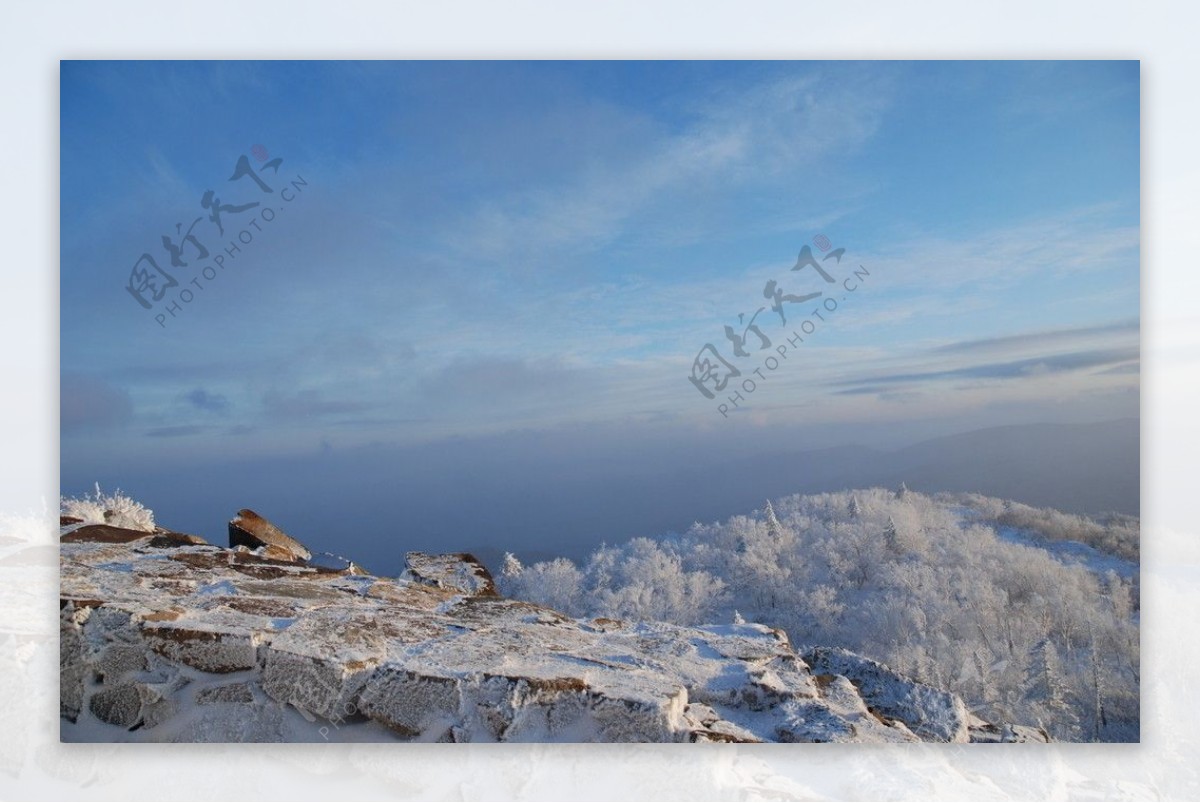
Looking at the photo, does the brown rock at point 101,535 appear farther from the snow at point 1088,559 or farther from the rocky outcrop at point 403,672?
the snow at point 1088,559

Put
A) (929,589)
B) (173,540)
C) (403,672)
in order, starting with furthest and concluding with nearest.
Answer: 1. (173,540)
2. (929,589)
3. (403,672)

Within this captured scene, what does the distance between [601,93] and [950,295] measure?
5.93 ft

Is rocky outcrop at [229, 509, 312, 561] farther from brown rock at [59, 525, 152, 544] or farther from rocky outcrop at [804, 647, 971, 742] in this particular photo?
rocky outcrop at [804, 647, 971, 742]

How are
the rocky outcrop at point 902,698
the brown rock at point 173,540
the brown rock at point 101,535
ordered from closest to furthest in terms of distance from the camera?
1. the rocky outcrop at point 902,698
2. the brown rock at point 101,535
3. the brown rock at point 173,540

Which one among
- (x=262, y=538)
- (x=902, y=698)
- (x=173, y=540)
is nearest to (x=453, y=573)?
(x=262, y=538)

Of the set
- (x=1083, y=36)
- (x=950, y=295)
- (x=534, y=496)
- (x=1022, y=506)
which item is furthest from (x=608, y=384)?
(x=1083, y=36)

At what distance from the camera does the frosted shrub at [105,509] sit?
4.02 metres

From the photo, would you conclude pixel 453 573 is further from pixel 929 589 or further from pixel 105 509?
pixel 929 589

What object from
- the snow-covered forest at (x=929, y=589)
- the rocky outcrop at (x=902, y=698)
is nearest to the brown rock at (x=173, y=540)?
the snow-covered forest at (x=929, y=589)

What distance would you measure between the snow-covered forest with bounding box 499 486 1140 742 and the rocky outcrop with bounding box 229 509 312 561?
41.6 inches

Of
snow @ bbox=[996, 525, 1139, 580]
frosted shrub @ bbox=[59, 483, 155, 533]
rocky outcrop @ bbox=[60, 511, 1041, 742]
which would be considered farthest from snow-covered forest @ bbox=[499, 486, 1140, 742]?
frosted shrub @ bbox=[59, 483, 155, 533]

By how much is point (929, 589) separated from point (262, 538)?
3108 mm

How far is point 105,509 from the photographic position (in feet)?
13.4

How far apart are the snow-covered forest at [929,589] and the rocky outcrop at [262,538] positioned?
106cm
